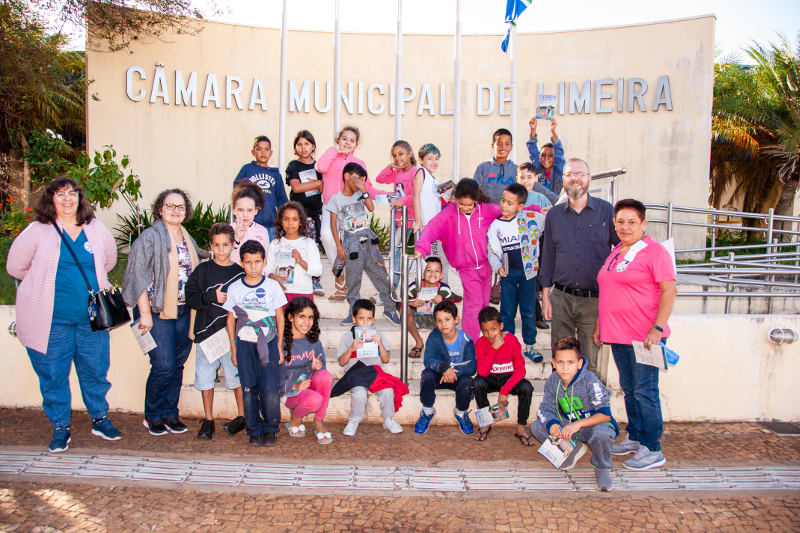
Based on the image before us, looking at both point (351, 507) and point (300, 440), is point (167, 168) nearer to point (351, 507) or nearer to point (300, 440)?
point (300, 440)

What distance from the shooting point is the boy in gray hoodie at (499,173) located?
527cm

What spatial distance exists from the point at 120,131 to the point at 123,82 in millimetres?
799

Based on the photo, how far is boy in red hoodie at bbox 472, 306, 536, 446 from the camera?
4043mm

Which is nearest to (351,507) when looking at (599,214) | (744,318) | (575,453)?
(575,453)

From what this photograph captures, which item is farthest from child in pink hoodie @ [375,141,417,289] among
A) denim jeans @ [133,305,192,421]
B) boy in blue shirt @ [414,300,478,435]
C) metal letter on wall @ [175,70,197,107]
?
metal letter on wall @ [175,70,197,107]

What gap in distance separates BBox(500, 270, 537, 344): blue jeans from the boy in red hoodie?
0.60 m

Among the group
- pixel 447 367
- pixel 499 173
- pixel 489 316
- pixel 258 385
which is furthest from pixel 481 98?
pixel 258 385

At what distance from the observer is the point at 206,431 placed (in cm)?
403

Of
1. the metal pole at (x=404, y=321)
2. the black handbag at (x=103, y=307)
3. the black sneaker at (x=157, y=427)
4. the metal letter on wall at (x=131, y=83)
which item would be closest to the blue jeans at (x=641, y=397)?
the metal pole at (x=404, y=321)

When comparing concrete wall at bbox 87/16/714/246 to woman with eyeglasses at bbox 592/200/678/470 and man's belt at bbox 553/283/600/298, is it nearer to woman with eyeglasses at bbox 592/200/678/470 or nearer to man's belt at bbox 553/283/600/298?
man's belt at bbox 553/283/600/298

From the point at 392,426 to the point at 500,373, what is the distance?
0.91 m

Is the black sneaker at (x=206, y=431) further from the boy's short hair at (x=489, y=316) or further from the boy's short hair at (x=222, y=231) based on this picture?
the boy's short hair at (x=489, y=316)

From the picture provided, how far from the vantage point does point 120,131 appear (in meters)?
9.28

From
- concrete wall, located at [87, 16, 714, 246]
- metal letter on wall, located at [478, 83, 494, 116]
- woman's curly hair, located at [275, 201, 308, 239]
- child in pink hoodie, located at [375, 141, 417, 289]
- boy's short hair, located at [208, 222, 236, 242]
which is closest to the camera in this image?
boy's short hair, located at [208, 222, 236, 242]
